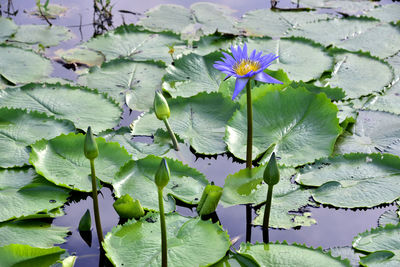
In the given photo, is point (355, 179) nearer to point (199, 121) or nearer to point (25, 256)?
point (199, 121)

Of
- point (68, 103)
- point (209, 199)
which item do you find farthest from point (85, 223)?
point (68, 103)

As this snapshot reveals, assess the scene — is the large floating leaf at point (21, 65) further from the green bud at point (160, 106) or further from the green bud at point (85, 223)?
the green bud at point (85, 223)

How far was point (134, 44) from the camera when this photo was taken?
446 centimetres

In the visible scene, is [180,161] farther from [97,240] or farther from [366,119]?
[366,119]

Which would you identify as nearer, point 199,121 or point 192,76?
point 199,121

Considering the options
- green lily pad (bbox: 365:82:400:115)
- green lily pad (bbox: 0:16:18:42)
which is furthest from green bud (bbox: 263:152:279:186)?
green lily pad (bbox: 0:16:18:42)

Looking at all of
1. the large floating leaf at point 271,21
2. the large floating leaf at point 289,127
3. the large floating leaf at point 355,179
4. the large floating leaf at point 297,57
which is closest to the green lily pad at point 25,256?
the large floating leaf at point 289,127

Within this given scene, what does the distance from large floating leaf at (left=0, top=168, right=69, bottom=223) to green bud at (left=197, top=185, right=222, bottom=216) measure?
74 cm

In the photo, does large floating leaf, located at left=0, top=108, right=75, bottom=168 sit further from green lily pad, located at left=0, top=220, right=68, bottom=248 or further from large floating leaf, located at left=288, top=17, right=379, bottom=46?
large floating leaf, located at left=288, top=17, right=379, bottom=46

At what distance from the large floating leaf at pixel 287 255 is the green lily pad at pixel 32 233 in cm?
94

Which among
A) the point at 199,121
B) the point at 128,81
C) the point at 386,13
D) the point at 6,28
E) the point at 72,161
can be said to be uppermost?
the point at 386,13

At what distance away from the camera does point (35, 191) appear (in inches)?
111

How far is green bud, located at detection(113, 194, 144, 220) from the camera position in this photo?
8.61 feet

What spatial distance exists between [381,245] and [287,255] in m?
0.48
